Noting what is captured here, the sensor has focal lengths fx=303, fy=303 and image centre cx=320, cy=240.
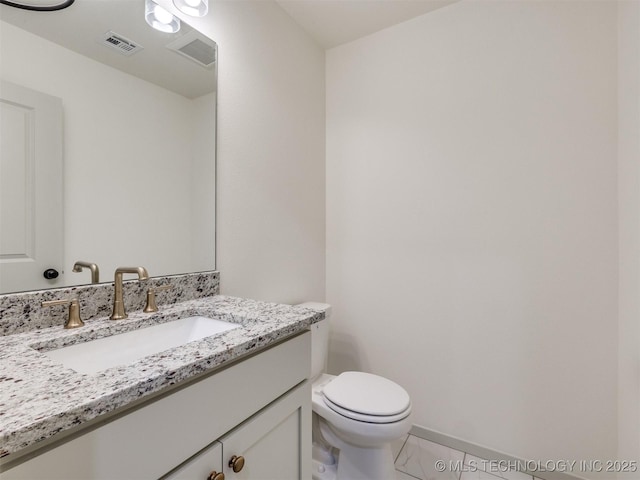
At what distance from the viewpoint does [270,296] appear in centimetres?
157

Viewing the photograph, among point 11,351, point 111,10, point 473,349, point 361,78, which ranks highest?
point 361,78

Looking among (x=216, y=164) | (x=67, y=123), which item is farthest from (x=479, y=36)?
(x=67, y=123)

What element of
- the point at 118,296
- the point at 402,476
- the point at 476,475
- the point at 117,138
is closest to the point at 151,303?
the point at 118,296

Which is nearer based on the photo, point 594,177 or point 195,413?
point 195,413

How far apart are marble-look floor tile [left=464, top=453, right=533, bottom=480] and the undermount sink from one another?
4.79 ft

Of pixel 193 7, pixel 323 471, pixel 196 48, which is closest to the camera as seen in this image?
pixel 193 7

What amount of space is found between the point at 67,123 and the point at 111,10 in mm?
443

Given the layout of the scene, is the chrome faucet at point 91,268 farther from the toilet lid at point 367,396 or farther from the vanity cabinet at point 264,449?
the toilet lid at point 367,396

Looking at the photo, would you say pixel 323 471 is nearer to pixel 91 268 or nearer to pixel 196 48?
pixel 91 268

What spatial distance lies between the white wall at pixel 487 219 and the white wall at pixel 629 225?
4 cm

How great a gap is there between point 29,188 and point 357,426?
132 cm

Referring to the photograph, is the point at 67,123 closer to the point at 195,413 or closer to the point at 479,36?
the point at 195,413

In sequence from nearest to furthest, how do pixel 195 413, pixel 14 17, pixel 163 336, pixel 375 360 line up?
pixel 195 413
pixel 14 17
pixel 163 336
pixel 375 360

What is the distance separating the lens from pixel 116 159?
1004 mm
